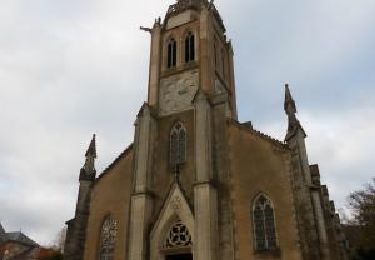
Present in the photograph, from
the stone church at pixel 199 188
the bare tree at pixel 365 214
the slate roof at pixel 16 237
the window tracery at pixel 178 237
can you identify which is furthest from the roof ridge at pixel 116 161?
the slate roof at pixel 16 237

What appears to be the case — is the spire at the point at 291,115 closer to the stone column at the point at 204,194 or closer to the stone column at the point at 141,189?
the stone column at the point at 204,194

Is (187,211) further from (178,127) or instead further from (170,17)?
(170,17)

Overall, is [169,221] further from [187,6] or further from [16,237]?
[16,237]

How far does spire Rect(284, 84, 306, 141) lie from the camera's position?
75.4 feet

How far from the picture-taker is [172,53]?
101 ft

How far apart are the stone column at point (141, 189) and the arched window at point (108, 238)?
2.01 meters

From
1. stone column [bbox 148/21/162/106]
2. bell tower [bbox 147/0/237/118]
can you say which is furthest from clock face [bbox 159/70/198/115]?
stone column [bbox 148/21/162/106]

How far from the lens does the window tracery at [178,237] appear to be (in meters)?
22.7

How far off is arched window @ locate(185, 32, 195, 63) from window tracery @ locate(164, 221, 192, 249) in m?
12.3

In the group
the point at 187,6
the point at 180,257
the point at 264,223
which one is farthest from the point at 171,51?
the point at 264,223

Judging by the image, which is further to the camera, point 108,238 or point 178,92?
point 178,92

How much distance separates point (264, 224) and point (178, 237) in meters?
4.98

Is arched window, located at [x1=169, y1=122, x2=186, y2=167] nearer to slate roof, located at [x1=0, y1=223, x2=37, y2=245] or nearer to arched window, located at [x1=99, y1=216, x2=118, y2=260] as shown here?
arched window, located at [x1=99, y1=216, x2=118, y2=260]

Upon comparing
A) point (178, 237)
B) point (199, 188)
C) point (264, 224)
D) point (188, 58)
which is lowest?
point (178, 237)
